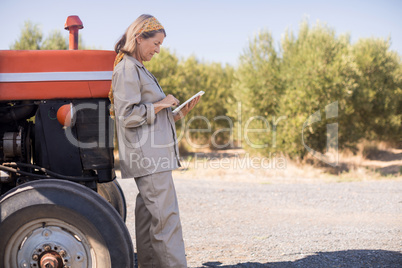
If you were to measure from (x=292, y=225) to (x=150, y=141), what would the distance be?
321 cm

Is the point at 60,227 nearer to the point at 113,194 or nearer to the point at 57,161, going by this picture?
the point at 57,161

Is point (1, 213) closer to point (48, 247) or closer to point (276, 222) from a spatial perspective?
point (48, 247)

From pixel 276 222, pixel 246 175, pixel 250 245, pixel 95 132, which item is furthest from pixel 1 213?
pixel 246 175

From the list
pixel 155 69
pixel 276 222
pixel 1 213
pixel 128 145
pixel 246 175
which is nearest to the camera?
pixel 1 213

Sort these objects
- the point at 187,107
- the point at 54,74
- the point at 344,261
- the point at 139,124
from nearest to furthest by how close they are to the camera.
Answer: the point at 139,124
the point at 54,74
the point at 187,107
the point at 344,261

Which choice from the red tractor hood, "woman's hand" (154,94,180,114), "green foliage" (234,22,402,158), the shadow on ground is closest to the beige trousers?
"woman's hand" (154,94,180,114)

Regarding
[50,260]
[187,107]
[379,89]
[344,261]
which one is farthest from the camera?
[379,89]

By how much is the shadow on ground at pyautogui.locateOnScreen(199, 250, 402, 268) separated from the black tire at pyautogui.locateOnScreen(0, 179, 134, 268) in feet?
4.51

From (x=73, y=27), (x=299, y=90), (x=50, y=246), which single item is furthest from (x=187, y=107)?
(x=299, y=90)

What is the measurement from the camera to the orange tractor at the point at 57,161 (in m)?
2.24

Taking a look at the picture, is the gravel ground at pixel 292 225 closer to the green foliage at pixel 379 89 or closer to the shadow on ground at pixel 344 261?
the shadow on ground at pixel 344 261

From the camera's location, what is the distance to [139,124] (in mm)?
2428

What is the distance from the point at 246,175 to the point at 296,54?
532 centimetres

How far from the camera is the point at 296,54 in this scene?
1448 centimetres
